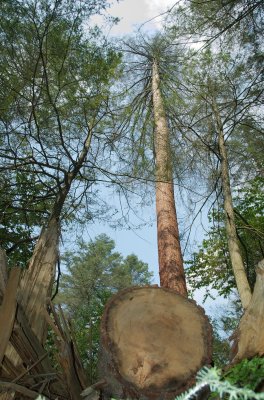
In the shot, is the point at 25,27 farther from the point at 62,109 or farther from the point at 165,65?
the point at 165,65

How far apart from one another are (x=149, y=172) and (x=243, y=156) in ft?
8.07

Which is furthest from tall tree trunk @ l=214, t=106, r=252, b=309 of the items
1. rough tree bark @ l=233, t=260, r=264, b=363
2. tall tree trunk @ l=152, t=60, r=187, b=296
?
rough tree bark @ l=233, t=260, r=264, b=363

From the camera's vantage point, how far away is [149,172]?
22.6ft

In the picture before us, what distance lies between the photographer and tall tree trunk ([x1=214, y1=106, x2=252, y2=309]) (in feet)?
17.3

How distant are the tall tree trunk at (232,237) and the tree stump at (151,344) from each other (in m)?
2.22

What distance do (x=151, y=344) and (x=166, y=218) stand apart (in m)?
3.98

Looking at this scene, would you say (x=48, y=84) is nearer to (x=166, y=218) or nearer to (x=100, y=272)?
(x=166, y=218)

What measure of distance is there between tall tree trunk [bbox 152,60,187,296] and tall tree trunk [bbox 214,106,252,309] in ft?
2.63

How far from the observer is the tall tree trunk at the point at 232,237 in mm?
5285

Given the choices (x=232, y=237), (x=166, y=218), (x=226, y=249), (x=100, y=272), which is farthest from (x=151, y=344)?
(x=100, y=272)

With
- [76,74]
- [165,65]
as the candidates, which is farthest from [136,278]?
[76,74]

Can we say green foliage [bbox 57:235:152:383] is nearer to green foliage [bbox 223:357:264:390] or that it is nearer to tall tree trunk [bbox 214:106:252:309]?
tall tree trunk [bbox 214:106:252:309]

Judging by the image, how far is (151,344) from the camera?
2555 millimetres

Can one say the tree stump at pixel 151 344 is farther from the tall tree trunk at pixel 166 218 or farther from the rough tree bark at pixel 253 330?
the tall tree trunk at pixel 166 218
